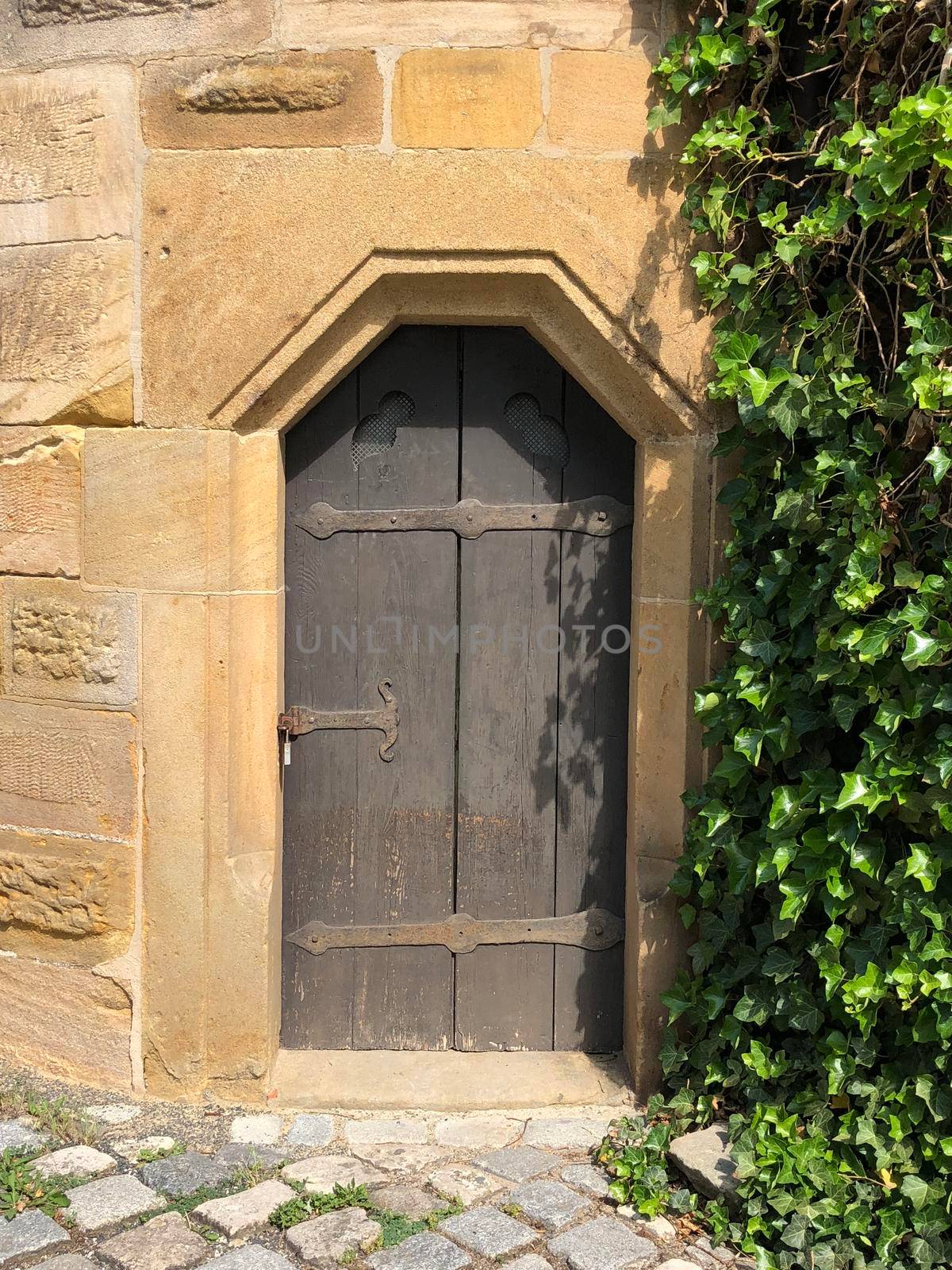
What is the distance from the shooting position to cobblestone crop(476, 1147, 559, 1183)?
2846 mm

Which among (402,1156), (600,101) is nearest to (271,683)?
(402,1156)

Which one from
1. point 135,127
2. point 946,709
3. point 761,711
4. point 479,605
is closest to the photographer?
point 946,709

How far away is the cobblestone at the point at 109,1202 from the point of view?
8.55ft

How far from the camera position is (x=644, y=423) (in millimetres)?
3105

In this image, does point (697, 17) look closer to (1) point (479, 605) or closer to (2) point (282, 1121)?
(1) point (479, 605)

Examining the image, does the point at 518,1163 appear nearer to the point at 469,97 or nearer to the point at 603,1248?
the point at 603,1248

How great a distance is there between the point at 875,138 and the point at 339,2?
138 centimetres

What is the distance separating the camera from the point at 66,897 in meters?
3.20

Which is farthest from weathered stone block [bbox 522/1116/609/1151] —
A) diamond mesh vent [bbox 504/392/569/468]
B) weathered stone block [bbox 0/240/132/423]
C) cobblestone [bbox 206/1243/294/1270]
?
weathered stone block [bbox 0/240/132/423]

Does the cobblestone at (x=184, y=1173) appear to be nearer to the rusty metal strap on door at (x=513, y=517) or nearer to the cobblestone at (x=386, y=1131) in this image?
the cobblestone at (x=386, y=1131)

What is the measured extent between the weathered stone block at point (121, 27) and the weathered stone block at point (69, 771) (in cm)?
175

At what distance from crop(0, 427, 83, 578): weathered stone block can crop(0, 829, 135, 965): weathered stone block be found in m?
0.76

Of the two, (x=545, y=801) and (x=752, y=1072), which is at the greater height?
(x=545, y=801)

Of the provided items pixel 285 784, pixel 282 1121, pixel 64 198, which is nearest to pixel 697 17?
pixel 64 198
